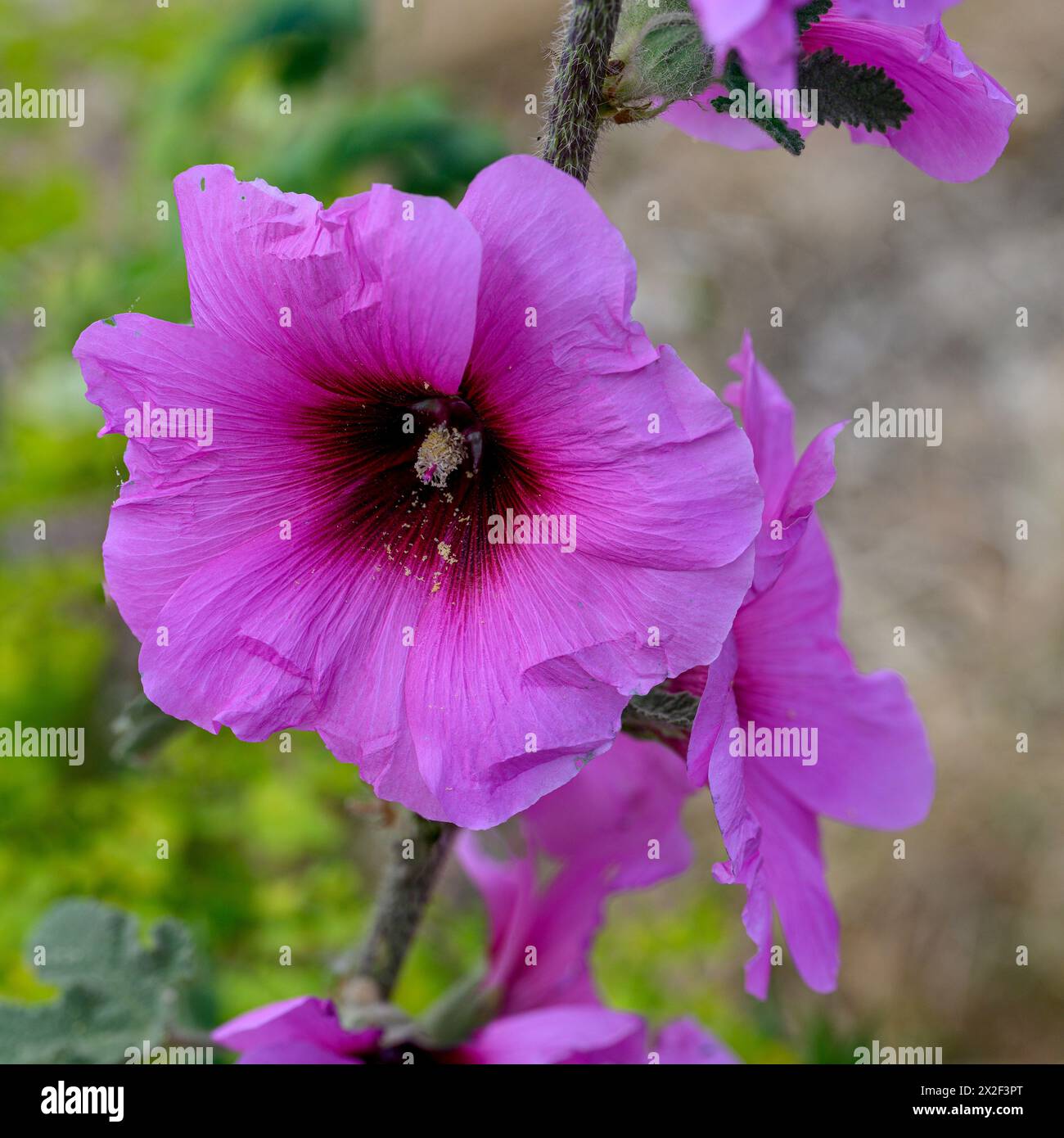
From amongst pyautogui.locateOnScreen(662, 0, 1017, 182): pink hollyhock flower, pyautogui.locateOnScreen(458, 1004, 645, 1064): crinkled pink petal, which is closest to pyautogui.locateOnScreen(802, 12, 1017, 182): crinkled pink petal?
pyautogui.locateOnScreen(662, 0, 1017, 182): pink hollyhock flower

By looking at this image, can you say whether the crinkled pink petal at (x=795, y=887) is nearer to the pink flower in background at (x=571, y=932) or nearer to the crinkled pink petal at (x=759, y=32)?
the pink flower in background at (x=571, y=932)

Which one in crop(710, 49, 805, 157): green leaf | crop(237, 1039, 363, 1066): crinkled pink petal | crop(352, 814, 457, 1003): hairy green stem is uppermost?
crop(710, 49, 805, 157): green leaf

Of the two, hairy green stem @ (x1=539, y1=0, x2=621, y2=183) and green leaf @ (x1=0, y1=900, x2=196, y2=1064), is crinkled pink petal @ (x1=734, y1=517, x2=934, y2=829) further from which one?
green leaf @ (x1=0, y1=900, x2=196, y2=1064)

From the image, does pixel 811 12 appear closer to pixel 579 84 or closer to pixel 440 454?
pixel 579 84

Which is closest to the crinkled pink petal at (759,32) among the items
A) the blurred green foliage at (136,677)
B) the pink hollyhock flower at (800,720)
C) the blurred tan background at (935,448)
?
the pink hollyhock flower at (800,720)

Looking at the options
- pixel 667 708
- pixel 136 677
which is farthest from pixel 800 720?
pixel 136 677
